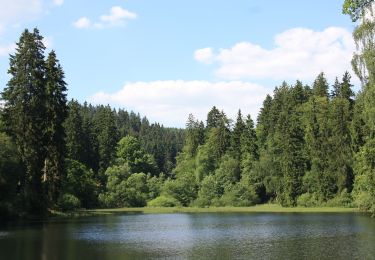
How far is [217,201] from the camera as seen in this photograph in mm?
105312

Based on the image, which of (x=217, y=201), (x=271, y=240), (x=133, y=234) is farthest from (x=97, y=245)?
(x=217, y=201)

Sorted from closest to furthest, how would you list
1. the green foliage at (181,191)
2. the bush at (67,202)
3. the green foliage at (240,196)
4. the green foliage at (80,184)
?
the bush at (67,202), the green foliage at (80,184), the green foliage at (240,196), the green foliage at (181,191)

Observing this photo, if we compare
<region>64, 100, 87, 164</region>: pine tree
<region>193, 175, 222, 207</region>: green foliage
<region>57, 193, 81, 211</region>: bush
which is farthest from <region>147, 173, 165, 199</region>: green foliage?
<region>57, 193, 81, 211</region>: bush

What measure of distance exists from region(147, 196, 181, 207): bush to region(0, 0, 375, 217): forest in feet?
0.70

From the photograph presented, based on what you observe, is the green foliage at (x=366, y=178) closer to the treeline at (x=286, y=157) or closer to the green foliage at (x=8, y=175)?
the treeline at (x=286, y=157)

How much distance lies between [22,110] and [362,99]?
39.6 metres

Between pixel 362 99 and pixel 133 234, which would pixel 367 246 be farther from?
pixel 133 234

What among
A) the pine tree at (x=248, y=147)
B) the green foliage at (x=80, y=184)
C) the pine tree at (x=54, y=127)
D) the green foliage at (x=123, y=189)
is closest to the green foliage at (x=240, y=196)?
the pine tree at (x=248, y=147)

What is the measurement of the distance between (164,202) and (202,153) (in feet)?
67.5

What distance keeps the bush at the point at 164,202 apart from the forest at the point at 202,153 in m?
0.21

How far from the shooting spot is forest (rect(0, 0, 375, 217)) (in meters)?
58.3

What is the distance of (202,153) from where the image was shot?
12250 centimetres

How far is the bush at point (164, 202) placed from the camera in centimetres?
10619

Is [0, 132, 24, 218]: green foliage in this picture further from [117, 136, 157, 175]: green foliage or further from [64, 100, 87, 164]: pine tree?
[117, 136, 157, 175]: green foliage
